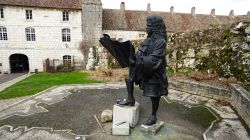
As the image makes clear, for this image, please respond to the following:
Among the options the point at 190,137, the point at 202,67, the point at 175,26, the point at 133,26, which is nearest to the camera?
the point at 190,137

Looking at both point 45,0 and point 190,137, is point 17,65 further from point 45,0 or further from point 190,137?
point 190,137

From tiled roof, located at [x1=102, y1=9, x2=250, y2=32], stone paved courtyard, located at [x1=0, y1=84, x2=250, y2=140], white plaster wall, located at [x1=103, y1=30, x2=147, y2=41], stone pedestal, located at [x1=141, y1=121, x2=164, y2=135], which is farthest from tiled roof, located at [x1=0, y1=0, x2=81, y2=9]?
stone pedestal, located at [x1=141, y1=121, x2=164, y2=135]

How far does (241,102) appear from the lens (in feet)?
18.8

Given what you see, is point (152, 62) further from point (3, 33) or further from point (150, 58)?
point (3, 33)

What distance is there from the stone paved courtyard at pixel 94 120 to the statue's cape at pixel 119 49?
173 cm

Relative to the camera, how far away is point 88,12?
25.3 metres

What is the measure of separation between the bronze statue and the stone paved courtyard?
0.96 meters

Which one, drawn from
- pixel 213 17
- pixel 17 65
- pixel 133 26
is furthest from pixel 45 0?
pixel 213 17

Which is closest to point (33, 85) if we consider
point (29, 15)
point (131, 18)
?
point (29, 15)

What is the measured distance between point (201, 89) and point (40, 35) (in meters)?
22.0

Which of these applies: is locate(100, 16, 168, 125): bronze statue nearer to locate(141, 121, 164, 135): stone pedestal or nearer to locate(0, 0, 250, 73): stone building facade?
locate(141, 121, 164, 135): stone pedestal

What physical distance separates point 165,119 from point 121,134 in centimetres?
161

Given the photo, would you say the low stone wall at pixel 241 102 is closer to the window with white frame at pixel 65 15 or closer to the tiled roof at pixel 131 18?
the tiled roof at pixel 131 18

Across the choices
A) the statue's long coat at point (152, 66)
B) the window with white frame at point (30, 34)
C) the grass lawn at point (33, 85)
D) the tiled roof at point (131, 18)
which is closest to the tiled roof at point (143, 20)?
the tiled roof at point (131, 18)
